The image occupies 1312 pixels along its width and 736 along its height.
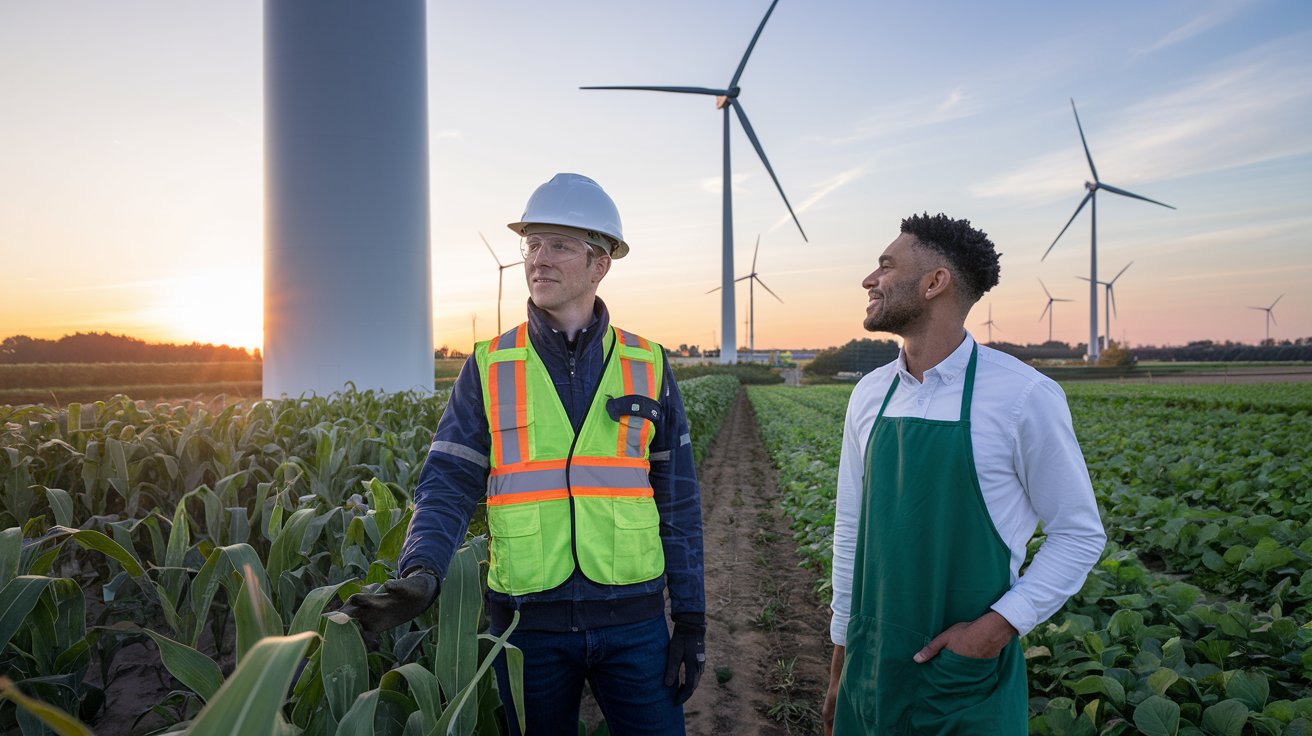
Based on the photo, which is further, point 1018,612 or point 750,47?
point 750,47

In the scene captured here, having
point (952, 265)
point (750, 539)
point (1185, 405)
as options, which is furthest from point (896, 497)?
point (1185, 405)

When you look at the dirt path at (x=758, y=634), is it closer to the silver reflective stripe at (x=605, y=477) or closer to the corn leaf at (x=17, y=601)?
the silver reflective stripe at (x=605, y=477)

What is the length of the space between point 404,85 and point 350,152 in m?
1.44

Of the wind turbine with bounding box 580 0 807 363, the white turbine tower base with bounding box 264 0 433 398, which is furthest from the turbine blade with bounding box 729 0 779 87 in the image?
the white turbine tower base with bounding box 264 0 433 398

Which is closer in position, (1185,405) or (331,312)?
(331,312)

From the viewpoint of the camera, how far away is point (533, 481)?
196cm

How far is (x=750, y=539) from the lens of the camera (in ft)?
24.8

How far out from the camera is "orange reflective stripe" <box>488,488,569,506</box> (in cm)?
194

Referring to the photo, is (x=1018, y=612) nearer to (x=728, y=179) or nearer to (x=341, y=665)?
(x=341, y=665)

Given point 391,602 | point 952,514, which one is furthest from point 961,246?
point 391,602

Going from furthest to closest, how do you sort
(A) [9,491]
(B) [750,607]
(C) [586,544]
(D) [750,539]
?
(D) [750,539], (B) [750,607], (A) [9,491], (C) [586,544]

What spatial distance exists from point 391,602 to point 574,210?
4.01 feet

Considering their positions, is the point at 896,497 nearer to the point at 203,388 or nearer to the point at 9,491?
the point at 9,491

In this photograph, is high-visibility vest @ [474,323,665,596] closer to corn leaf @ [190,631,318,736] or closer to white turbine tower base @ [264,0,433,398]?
corn leaf @ [190,631,318,736]
